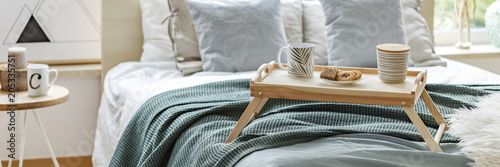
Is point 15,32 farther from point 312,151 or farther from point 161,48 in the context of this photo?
point 312,151

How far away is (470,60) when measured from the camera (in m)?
3.39

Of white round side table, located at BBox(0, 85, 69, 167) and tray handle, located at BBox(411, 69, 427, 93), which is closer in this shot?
tray handle, located at BBox(411, 69, 427, 93)

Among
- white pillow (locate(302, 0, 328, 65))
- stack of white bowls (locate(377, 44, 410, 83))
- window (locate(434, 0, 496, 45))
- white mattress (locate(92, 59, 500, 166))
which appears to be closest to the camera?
stack of white bowls (locate(377, 44, 410, 83))

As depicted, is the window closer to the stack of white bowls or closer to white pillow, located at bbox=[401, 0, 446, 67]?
white pillow, located at bbox=[401, 0, 446, 67]

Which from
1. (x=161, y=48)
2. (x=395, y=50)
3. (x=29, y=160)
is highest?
(x=395, y=50)

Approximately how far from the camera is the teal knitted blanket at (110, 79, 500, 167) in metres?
1.67

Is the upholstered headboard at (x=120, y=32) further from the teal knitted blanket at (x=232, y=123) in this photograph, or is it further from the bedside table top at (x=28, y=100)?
the teal knitted blanket at (x=232, y=123)

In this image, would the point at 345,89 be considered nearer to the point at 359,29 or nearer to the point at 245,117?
the point at 245,117

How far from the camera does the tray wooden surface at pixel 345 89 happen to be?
1.53 m

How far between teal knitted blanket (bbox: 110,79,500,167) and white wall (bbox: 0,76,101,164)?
2.88 feet

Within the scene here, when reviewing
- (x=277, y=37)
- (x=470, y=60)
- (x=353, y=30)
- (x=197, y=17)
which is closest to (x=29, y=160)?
(x=197, y=17)

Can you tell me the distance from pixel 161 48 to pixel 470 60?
5.33 feet

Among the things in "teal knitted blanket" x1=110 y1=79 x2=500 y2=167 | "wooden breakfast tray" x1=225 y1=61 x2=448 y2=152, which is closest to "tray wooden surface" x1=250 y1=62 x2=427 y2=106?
"wooden breakfast tray" x1=225 y1=61 x2=448 y2=152

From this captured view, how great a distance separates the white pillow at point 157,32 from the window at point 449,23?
158cm
